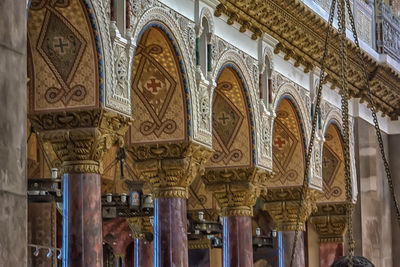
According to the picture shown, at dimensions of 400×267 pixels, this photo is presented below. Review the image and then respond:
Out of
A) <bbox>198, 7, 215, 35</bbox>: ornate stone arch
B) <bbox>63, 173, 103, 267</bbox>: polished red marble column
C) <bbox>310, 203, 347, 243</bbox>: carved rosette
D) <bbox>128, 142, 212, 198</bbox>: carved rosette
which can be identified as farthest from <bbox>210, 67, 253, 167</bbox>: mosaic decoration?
Result: <bbox>310, 203, 347, 243</bbox>: carved rosette

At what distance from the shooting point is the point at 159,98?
12.0 metres

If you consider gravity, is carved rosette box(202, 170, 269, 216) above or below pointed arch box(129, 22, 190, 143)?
below

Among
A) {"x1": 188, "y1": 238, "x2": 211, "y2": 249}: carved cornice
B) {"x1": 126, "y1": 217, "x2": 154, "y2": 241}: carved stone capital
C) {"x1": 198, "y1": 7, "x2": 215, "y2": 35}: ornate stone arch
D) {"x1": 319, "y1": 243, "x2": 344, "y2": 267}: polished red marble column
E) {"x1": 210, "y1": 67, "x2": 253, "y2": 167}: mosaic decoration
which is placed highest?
{"x1": 198, "y1": 7, "x2": 215, "y2": 35}: ornate stone arch

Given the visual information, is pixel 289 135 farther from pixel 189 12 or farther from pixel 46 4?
pixel 46 4

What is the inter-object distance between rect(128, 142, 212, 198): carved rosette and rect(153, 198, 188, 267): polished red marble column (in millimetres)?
119

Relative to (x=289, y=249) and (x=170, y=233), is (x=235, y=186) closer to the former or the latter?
(x=170, y=233)

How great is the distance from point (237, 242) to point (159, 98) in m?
3.01

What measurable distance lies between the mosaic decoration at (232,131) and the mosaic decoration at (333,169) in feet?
14.6

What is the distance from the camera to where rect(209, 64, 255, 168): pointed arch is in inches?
552

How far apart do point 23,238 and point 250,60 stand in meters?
10.4

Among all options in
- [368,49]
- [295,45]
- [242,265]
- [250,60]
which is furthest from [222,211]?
[368,49]

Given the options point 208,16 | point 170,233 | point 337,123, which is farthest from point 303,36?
point 170,233

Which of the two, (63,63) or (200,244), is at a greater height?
(63,63)

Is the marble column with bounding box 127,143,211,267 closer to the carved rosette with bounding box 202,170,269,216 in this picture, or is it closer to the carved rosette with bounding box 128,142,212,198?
the carved rosette with bounding box 128,142,212,198
